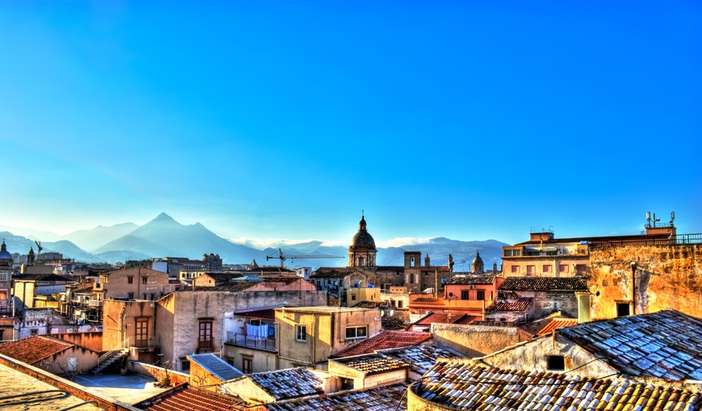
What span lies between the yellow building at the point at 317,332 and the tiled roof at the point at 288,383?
5080 mm

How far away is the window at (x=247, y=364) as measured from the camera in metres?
29.4

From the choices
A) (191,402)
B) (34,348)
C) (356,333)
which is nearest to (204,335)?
(34,348)

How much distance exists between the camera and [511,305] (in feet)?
130

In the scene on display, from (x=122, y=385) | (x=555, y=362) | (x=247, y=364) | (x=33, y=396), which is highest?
(x=555, y=362)

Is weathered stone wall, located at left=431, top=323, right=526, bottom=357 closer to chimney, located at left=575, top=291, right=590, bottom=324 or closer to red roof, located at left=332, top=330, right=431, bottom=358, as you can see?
red roof, located at left=332, top=330, right=431, bottom=358

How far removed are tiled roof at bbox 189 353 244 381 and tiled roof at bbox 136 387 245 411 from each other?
2.46 metres

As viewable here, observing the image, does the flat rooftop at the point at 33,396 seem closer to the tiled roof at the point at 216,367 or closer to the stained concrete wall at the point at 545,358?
the stained concrete wall at the point at 545,358

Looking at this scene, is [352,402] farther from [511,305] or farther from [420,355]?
[511,305]

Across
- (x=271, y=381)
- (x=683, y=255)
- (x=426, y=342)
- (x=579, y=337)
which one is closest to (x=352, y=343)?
(x=426, y=342)

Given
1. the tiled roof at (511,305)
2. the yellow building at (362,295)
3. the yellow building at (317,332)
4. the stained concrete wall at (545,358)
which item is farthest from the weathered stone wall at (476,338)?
the yellow building at (362,295)

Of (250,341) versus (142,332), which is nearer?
(250,341)

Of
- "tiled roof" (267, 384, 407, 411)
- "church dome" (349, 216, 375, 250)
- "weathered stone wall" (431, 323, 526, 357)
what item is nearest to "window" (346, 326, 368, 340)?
"weathered stone wall" (431, 323, 526, 357)

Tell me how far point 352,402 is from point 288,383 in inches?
127

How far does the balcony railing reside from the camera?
28781mm
